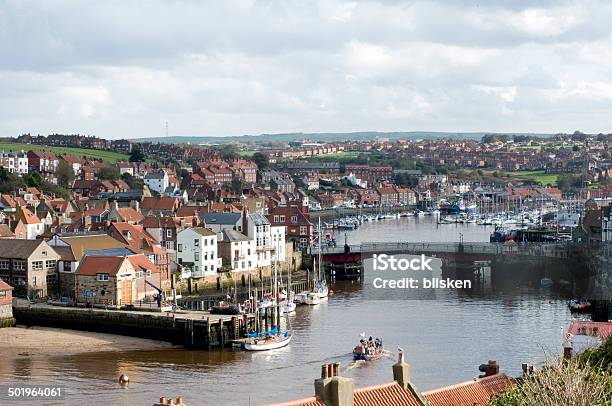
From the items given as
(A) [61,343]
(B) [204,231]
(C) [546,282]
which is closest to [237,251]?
(B) [204,231]

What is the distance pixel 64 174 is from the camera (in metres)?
106

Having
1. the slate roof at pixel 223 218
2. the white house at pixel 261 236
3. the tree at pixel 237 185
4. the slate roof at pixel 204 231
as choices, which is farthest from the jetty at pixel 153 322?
the tree at pixel 237 185

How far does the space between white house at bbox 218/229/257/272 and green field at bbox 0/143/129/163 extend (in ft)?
222

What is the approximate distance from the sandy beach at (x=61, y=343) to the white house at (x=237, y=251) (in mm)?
16190

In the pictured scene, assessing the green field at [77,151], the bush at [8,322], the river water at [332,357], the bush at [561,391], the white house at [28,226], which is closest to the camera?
the bush at [561,391]

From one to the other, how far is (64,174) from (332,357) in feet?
234

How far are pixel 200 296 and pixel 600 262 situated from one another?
62.0 feet

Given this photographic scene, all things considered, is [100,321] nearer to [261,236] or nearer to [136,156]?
[261,236]

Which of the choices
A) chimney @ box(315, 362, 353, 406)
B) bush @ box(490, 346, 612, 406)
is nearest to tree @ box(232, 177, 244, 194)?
bush @ box(490, 346, 612, 406)

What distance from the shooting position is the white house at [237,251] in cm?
6003

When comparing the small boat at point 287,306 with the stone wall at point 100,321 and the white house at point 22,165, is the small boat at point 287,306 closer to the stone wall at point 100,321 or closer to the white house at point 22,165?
the stone wall at point 100,321

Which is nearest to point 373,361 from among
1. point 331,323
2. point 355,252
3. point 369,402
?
point 331,323

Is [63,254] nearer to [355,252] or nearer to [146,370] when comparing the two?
[146,370]

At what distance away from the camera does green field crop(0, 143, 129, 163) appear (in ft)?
423
